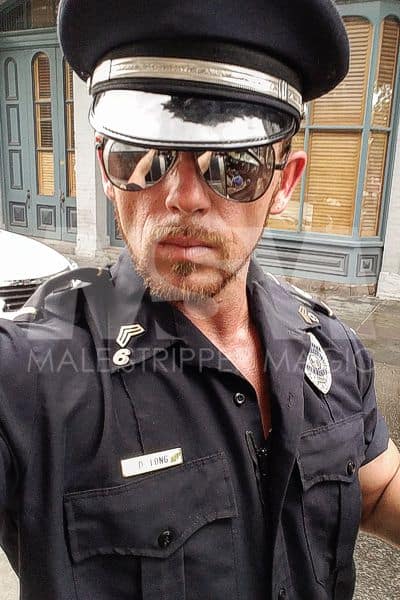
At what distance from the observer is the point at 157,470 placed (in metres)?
1.04

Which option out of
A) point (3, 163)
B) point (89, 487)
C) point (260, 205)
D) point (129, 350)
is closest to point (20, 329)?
point (129, 350)

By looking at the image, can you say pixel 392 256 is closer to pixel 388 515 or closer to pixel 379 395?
pixel 379 395

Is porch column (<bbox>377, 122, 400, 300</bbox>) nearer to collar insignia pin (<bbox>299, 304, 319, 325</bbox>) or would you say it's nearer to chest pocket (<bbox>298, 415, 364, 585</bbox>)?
collar insignia pin (<bbox>299, 304, 319, 325</bbox>)

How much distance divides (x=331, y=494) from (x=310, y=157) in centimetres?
540

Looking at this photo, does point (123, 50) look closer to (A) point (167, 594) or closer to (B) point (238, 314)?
(B) point (238, 314)

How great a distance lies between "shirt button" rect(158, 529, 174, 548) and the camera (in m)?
1.02

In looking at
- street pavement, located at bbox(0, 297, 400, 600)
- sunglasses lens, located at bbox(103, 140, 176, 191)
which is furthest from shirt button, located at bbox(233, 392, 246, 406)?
street pavement, located at bbox(0, 297, 400, 600)

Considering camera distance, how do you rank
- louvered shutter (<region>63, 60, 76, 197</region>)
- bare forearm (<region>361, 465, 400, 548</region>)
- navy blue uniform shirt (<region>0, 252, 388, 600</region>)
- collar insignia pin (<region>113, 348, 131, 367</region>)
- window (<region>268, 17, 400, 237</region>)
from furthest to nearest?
louvered shutter (<region>63, 60, 76, 197</region>) < window (<region>268, 17, 400, 237</region>) < bare forearm (<region>361, 465, 400, 548</region>) < collar insignia pin (<region>113, 348, 131, 367</region>) < navy blue uniform shirt (<region>0, 252, 388, 600</region>)

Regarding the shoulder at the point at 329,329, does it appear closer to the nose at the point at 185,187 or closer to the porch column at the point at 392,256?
the nose at the point at 185,187

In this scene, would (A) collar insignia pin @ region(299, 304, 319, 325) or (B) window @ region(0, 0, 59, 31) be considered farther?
(B) window @ region(0, 0, 59, 31)

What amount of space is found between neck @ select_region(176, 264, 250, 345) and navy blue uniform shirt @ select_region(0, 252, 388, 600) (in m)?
0.09

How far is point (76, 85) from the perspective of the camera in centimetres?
655

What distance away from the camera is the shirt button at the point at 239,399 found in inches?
45.7

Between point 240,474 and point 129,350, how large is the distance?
1.11 ft
